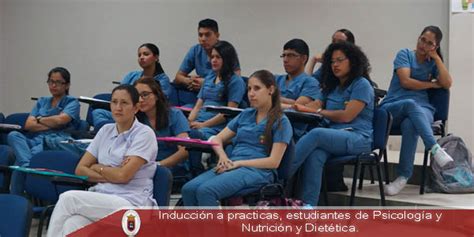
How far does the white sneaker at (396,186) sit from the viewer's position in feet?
13.8

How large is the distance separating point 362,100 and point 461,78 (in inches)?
90.8

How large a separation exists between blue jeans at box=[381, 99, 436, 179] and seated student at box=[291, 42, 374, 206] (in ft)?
1.15

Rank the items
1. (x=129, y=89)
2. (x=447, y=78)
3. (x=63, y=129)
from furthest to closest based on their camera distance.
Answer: (x=63, y=129) < (x=447, y=78) < (x=129, y=89)

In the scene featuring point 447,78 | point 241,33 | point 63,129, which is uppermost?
point 241,33

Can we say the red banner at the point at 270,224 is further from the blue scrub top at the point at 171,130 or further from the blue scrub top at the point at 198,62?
the blue scrub top at the point at 198,62

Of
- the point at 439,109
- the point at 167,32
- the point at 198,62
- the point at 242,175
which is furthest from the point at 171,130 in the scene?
the point at 167,32

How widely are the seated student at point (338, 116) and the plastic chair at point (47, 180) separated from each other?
126 cm

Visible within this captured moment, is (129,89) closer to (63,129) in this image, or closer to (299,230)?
(299,230)

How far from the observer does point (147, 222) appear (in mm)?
3066

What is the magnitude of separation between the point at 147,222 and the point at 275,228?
626 millimetres

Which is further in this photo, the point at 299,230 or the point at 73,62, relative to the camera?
the point at 73,62

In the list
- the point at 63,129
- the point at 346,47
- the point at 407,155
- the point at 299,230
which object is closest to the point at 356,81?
the point at 346,47

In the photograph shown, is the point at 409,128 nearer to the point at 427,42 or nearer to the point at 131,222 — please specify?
the point at 427,42

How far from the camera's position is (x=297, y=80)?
4.51 m
